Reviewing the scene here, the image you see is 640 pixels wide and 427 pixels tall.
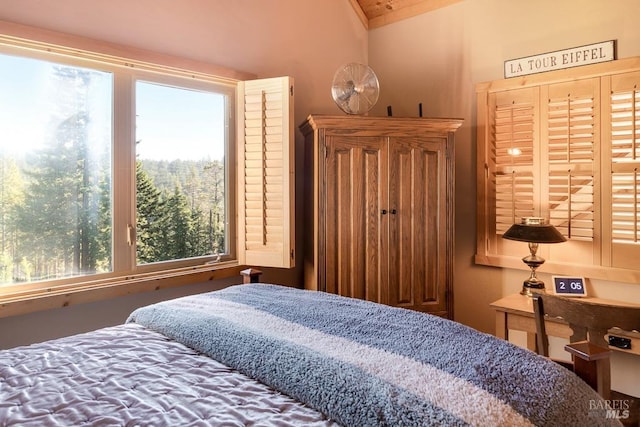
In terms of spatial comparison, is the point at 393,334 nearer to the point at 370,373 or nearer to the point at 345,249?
the point at 370,373

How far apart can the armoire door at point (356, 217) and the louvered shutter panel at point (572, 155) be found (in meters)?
1.05

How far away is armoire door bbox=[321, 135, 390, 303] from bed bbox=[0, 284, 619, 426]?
3.97ft

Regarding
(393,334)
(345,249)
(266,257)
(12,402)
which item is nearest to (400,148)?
(345,249)

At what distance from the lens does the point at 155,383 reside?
1.15 meters

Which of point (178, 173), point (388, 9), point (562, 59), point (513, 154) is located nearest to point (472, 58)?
point (562, 59)

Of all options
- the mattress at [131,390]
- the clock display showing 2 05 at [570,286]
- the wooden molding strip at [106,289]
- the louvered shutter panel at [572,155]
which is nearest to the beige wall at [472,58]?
the clock display showing 2 05 at [570,286]

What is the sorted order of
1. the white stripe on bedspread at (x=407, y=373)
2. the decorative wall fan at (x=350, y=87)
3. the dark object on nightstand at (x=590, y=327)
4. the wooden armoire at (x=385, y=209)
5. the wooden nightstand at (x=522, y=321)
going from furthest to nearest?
the decorative wall fan at (x=350, y=87)
the wooden armoire at (x=385, y=209)
the wooden nightstand at (x=522, y=321)
the dark object on nightstand at (x=590, y=327)
the white stripe on bedspread at (x=407, y=373)

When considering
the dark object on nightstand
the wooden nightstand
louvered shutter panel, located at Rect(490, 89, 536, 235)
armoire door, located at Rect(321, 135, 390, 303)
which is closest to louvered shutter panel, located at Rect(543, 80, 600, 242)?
louvered shutter panel, located at Rect(490, 89, 536, 235)

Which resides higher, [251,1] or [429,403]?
[251,1]

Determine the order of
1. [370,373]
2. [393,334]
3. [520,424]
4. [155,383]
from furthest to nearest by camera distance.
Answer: [393,334]
[155,383]
[370,373]
[520,424]

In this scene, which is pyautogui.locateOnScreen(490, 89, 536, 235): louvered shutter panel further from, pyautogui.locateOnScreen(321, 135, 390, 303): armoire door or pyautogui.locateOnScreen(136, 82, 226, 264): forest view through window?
pyautogui.locateOnScreen(136, 82, 226, 264): forest view through window

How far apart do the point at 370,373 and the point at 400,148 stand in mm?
1949

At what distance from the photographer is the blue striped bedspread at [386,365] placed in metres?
0.92

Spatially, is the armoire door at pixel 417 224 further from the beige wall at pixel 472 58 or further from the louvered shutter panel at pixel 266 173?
the louvered shutter panel at pixel 266 173
